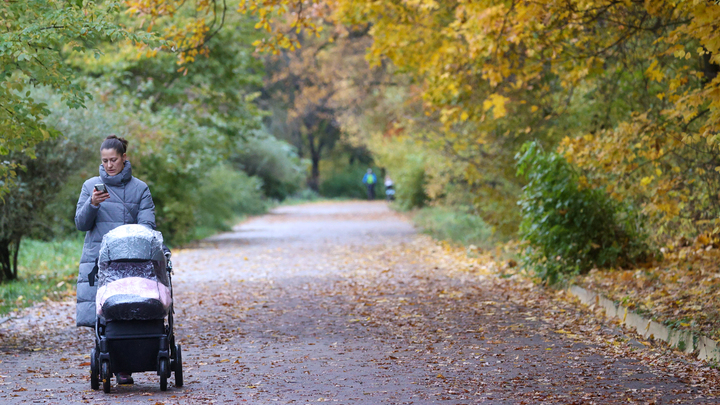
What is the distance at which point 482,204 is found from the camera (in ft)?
57.3

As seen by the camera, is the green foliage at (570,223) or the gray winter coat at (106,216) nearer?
the gray winter coat at (106,216)

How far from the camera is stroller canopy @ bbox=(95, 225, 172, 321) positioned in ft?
19.8

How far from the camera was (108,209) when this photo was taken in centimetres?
673

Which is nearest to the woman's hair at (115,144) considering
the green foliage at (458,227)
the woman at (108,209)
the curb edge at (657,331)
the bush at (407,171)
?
the woman at (108,209)

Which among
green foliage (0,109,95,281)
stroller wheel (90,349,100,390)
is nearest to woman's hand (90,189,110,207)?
stroller wheel (90,349,100,390)

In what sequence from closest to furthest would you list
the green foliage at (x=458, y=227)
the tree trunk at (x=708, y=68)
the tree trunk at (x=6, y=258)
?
the tree trunk at (x=708, y=68) < the tree trunk at (x=6, y=258) < the green foliage at (x=458, y=227)

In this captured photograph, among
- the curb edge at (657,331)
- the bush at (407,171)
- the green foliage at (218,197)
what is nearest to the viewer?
the curb edge at (657,331)

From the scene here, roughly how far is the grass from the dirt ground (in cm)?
88

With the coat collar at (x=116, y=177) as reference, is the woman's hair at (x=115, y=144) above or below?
above

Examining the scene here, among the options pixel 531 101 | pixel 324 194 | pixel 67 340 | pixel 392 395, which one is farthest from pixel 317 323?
pixel 324 194

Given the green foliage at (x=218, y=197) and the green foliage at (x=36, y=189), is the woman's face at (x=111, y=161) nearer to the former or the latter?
the green foliage at (x=36, y=189)

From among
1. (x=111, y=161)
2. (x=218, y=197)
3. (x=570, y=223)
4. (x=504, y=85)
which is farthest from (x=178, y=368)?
(x=218, y=197)

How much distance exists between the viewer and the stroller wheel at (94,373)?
6254 mm

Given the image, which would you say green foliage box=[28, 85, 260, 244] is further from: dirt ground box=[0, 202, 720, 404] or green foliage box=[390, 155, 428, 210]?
green foliage box=[390, 155, 428, 210]
